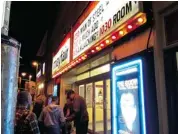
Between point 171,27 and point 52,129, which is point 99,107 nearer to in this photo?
point 52,129

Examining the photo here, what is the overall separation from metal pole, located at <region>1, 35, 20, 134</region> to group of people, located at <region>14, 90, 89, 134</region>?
1.82 metres

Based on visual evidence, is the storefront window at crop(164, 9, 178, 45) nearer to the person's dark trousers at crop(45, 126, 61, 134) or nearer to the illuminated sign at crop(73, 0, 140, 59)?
the illuminated sign at crop(73, 0, 140, 59)

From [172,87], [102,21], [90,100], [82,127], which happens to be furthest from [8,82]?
[90,100]

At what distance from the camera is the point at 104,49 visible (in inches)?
244

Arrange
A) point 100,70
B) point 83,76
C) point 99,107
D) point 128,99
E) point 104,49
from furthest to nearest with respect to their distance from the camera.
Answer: point 83,76
point 99,107
point 100,70
point 104,49
point 128,99

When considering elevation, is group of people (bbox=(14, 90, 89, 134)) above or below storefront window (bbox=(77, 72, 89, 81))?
below

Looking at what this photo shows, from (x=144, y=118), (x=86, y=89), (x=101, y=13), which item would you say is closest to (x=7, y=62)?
(x=144, y=118)

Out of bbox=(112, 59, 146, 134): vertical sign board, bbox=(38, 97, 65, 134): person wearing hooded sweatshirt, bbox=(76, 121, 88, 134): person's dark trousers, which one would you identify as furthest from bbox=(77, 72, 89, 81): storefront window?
bbox=(112, 59, 146, 134): vertical sign board

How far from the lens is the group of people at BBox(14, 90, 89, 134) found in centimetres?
316

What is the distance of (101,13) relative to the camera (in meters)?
5.93

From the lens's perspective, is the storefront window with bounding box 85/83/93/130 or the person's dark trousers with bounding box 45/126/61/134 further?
the storefront window with bounding box 85/83/93/130

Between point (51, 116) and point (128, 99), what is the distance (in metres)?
2.44

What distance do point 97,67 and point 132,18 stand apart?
15.2ft

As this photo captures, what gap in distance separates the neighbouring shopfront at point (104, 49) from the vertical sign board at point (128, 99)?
5 centimetres
